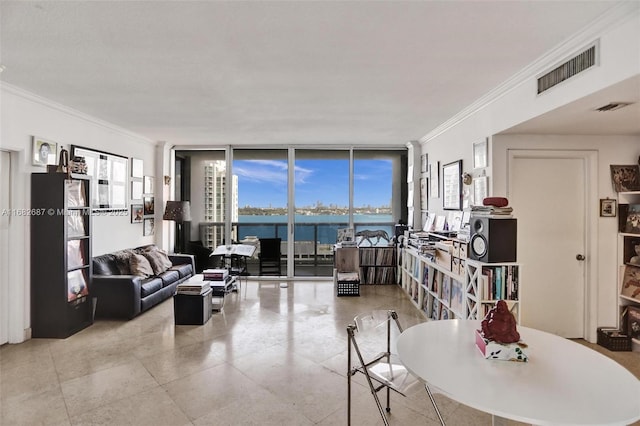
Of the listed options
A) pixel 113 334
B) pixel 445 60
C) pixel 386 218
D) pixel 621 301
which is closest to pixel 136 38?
pixel 445 60

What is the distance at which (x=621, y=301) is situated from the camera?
3406 millimetres

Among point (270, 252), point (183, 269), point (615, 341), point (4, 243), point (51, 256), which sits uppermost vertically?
point (4, 243)

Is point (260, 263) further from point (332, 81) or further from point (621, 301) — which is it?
point (621, 301)

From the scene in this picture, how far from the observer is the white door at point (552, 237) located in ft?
11.3

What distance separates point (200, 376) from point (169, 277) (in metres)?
2.68

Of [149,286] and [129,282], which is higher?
[129,282]

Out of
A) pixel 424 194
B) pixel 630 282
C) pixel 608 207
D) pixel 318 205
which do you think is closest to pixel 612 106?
pixel 608 207

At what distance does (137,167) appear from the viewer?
5.50m

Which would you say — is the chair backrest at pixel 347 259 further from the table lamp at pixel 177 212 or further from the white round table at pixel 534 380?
the white round table at pixel 534 380

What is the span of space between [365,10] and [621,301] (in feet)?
12.5

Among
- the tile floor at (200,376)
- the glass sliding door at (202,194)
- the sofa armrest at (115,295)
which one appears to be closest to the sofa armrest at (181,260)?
the glass sliding door at (202,194)

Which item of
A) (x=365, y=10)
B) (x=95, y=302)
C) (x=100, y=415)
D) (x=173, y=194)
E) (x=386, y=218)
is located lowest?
(x=100, y=415)

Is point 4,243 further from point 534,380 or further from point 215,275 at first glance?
point 534,380

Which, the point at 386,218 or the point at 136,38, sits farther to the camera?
the point at 386,218
